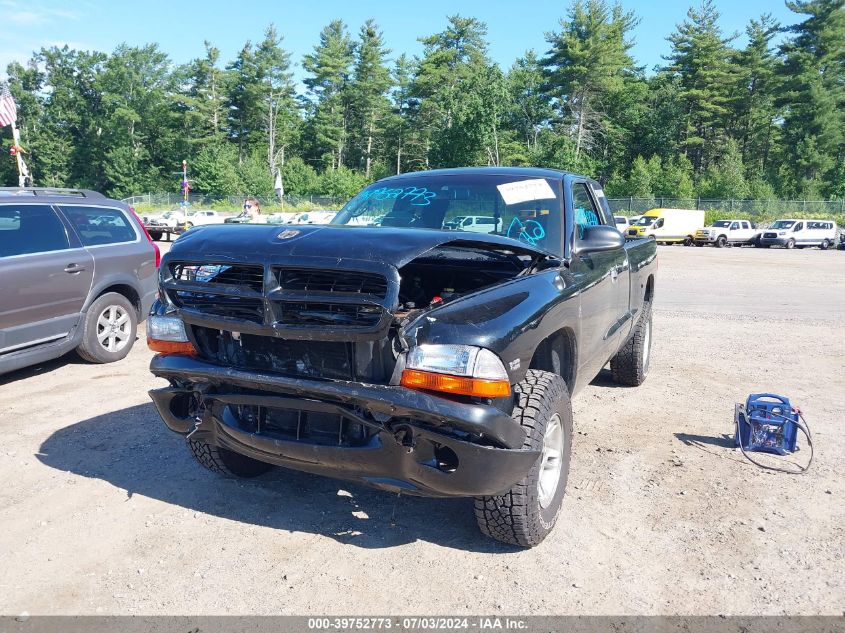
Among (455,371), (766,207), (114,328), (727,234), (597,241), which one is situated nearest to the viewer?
(455,371)

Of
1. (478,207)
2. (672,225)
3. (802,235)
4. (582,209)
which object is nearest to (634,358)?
(582,209)

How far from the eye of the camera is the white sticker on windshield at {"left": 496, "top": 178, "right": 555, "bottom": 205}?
4.19 m

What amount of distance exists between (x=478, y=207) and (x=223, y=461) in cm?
219

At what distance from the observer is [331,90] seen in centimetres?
7675

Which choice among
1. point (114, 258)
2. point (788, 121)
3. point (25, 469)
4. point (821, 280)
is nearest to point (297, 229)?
point (25, 469)

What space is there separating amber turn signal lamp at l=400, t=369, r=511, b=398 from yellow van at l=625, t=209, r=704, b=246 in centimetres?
3698

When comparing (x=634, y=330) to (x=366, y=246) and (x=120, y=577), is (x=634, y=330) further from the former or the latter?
(x=120, y=577)

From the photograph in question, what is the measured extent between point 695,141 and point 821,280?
50221 mm

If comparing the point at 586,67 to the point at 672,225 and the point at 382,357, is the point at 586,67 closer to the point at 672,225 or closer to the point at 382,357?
the point at 672,225

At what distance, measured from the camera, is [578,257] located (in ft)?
12.7

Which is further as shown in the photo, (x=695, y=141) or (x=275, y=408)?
(x=695, y=141)

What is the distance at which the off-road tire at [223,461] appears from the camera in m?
3.68

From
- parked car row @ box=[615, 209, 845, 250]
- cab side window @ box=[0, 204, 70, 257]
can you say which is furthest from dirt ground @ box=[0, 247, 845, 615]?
parked car row @ box=[615, 209, 845, 250]

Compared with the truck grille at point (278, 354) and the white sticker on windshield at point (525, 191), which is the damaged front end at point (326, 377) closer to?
the truck grille at point (278, 354)
